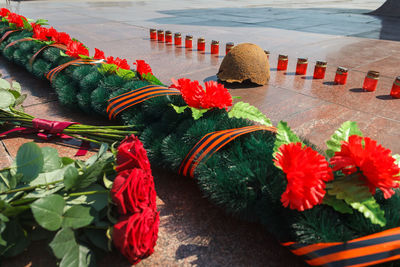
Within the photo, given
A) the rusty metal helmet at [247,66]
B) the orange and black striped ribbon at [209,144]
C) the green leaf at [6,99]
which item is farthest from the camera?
the rusty metal helmet at [247,66]

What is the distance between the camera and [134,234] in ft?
4.22

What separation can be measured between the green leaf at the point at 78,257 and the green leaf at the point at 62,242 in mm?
16

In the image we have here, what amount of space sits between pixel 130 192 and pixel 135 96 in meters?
1.20

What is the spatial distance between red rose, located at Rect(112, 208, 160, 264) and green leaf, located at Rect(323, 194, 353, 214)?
791 millimetres

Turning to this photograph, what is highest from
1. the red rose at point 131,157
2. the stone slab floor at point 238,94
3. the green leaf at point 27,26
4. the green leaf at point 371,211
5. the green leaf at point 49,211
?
the green leaf at point 27,26

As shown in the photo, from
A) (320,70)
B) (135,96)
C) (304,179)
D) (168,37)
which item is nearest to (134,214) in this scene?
(304,179)

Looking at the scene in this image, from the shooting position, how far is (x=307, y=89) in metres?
4.09

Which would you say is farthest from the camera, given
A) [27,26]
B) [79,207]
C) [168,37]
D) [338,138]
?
[168,37]

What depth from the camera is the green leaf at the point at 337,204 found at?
1.35 meters

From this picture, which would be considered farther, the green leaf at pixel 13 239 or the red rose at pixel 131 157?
the red rose at pixel 131 157

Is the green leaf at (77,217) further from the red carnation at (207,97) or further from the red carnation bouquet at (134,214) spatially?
the red carnation at (207,97)

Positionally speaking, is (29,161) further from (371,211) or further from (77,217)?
(371,211)

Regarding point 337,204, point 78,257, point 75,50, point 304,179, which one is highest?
point 75,50

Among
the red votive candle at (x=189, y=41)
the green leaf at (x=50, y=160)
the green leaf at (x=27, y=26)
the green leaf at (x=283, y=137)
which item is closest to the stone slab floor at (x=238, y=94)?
the red votive candle at (x=189, y=41)
